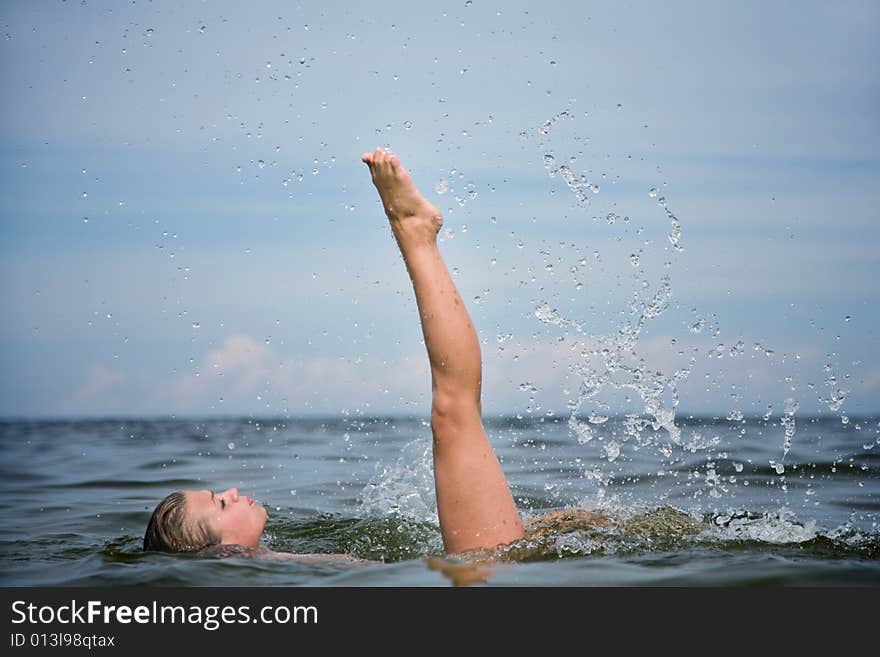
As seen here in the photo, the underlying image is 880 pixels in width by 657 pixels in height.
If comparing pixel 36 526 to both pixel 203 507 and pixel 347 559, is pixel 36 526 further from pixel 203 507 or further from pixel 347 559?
pixel 347 559

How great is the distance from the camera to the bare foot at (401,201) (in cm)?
A: 444

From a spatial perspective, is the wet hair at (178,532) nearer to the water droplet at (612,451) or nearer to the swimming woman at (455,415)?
the swimming woman at (455,415)

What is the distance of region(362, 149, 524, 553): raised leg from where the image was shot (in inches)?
162

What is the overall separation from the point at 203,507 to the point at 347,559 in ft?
2.43

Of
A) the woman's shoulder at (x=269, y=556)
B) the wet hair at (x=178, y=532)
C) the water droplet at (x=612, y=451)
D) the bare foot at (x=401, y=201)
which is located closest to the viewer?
the bare foot at (x=401, y=201)

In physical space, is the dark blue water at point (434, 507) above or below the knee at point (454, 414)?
below

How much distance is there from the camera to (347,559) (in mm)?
4727

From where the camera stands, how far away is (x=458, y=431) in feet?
13.7

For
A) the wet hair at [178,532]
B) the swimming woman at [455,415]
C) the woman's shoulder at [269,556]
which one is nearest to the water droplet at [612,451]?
the woman's shoulder at [269,556]

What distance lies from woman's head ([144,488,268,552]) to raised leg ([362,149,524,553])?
1123 millimetres

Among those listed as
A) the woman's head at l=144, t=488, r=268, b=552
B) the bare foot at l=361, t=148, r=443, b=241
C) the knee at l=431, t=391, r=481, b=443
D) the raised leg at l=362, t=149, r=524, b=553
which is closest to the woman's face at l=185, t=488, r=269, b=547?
the woman's head at l=144, t=488, r=268, b=552

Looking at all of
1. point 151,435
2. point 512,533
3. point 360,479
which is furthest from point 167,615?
point 151,435

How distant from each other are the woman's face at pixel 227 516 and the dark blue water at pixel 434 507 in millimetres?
261

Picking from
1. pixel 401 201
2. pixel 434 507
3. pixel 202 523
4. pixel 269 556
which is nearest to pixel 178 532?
pixel 202 523
